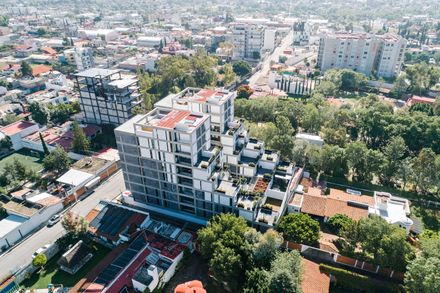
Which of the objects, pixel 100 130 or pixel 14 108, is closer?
pixel 100 130

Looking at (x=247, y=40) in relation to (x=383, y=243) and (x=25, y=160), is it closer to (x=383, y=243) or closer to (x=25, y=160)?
(x=25, y=160)

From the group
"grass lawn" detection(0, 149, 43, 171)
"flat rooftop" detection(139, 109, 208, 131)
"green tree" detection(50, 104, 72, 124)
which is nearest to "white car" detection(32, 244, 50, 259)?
"flat rooftop" detection(139, 109, 208, 131)

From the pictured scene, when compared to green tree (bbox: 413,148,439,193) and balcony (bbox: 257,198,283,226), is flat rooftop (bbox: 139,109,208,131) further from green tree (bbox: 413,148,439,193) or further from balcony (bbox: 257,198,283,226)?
green tree (bbox: 413,148,439,193)

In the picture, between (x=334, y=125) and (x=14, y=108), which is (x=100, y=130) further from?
(x=334, y=125)

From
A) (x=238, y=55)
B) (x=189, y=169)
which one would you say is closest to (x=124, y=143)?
(x=189, y=169)

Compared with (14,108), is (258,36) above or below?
above

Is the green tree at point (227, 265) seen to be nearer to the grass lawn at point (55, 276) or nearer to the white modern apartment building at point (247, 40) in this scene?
the grass lawn at point (55, 276)

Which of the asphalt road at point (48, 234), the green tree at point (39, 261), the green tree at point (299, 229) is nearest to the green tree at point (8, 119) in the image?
the asphalt road at point (48, 234)
